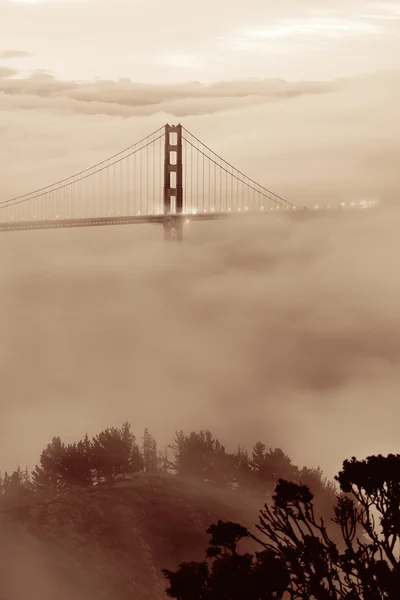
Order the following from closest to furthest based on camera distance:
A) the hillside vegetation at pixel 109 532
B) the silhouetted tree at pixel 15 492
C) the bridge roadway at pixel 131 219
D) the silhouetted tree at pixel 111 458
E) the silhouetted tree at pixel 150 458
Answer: the hillside vegetation at pixel 109 532 → the silhouetted tree at pixel 15 492 → the silhouetted tree at pixel 111 458 → the silhouetted tree at pixel 150 458 → the bridge roadway at pixel 131 219

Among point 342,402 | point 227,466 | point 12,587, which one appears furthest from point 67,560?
point 342,402

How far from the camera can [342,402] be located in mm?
172625

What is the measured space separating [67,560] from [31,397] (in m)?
102

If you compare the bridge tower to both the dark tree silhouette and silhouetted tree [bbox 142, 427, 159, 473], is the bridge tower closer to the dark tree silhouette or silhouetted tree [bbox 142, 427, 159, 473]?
silhouetted tree [bbox 142, 427, 159, 473]

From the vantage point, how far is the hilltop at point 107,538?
198ft

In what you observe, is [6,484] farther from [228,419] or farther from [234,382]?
[234,382]

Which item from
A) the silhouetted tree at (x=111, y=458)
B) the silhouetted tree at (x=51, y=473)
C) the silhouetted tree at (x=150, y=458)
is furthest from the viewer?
the silhouetted tree at (x=150, y=458)

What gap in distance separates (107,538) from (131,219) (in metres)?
51.9

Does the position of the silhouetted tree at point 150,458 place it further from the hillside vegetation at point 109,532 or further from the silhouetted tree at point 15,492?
the silhouetted tree at point 15,492

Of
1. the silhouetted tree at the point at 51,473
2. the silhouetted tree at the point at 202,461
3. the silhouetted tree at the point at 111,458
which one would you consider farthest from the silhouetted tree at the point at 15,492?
the silhouetted tree at the point at 202,461

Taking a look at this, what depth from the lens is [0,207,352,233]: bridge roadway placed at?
107 meters

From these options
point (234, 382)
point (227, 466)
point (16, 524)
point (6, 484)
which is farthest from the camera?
point (234, 382)

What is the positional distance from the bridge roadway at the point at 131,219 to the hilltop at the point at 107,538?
128 feet

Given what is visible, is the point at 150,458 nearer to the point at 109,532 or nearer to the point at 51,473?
the point at 51,473
